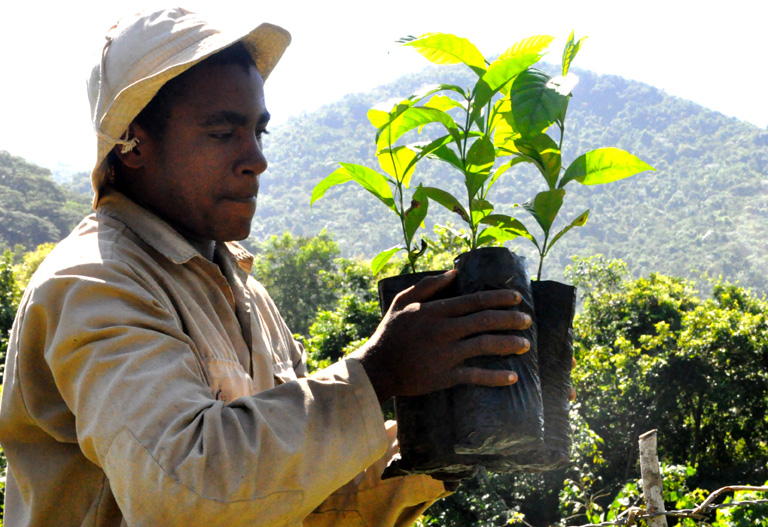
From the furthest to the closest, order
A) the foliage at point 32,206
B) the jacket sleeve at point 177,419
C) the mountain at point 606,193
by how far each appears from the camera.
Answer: the mountain at point 606,193 < the foliage at point 32,206 < the jacket sleeve at point 177,419

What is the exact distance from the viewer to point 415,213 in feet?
5.49

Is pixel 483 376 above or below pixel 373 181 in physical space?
below

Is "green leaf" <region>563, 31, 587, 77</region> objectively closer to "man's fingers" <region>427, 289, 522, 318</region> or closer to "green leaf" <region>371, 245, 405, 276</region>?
"green leaf" <region>371, 245, 405, 276</region>

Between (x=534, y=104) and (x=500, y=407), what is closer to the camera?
(x=500, y=407)

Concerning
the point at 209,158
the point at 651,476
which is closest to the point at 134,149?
the point at 209,158

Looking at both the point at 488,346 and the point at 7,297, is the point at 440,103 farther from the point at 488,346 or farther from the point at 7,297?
the point at 7,297

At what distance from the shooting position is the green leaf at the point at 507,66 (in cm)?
158

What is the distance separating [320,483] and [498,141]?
950 millimetres

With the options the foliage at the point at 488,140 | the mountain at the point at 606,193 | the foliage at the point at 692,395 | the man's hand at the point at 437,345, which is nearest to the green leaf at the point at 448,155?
the foliage at the point at 488,140

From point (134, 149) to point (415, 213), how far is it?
0.60 metres

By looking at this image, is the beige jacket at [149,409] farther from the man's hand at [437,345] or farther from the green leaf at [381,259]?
the green leaf at [381,259]

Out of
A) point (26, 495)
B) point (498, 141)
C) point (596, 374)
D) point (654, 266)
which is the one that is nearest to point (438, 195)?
point (498, 141)

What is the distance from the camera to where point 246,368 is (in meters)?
1.54

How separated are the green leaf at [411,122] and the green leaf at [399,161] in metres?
0.04
